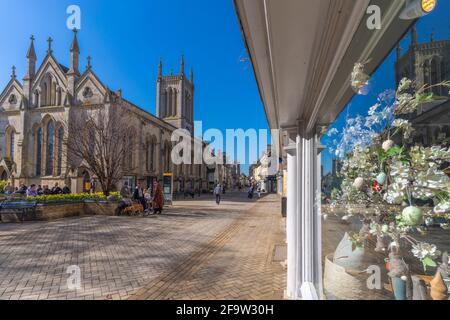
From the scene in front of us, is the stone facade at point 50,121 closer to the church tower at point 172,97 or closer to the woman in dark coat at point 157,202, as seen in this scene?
the woman in dark coat at point 157,202

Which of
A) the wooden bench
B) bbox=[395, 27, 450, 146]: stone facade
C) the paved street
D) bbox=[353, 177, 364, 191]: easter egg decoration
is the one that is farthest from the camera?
the wooden bench

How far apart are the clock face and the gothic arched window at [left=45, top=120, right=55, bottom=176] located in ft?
130

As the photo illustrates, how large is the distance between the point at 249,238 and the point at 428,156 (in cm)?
788

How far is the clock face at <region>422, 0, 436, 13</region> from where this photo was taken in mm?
1166

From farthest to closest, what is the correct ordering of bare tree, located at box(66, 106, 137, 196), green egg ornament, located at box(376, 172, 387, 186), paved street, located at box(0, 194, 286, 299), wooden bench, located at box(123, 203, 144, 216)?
1. bare tree, located at box(66, 106, 137, 196)
2. wooden bench, located at box(123, 203, 144, 216)
3. paved street, located at box(0, 194, 286, 299)
4. green egg ornament, located at box(376, 172, 387, 186)

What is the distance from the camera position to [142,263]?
18.8 feet

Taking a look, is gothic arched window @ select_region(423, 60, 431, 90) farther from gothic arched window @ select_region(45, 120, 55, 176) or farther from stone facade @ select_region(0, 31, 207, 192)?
gothic arched window @ select_region(45, 120, 55, 176)

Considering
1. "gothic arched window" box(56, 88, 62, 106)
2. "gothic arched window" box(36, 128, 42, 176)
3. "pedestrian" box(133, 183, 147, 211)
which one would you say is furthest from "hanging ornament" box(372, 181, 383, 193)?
"gothic arched window" box(56, 88, 62, 106)

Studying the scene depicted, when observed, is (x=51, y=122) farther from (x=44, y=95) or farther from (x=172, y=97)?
(x=172, y=97)

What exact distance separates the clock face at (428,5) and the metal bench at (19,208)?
47.6 ft

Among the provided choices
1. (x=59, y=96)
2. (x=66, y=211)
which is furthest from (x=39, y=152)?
(x=66, y=211)
